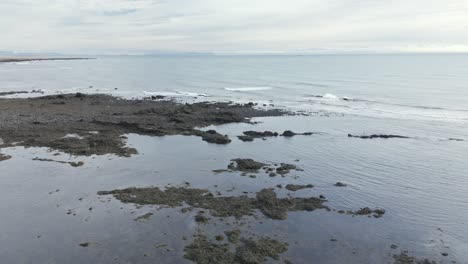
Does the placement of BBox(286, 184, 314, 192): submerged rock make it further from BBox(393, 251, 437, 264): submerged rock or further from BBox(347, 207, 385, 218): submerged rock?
BBox(393, 251, 437, 264): submerged rock

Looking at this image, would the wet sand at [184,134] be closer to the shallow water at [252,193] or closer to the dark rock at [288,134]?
the dark rock at [288,134]

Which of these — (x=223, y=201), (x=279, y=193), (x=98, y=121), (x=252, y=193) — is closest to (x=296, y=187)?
(x=279, y=193)

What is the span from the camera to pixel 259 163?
75.2 ft

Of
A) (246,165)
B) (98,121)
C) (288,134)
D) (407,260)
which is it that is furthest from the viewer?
(98,121)

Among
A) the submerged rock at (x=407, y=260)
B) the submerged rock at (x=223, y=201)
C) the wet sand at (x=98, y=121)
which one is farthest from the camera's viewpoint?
the wet sand at (x=98, y=121)

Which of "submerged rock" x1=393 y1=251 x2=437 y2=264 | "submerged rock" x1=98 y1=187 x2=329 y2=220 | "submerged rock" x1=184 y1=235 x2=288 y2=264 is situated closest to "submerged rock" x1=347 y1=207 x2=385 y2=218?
"submerged rock" x1=98 y1=187 x2=329 y2=220

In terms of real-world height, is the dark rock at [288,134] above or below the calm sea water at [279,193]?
above

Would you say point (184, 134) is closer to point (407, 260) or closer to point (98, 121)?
point (98, 121)

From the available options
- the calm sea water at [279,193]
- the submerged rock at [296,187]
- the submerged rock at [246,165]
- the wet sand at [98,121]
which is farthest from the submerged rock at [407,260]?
the wet sand at [98,121]

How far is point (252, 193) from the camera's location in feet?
60.0

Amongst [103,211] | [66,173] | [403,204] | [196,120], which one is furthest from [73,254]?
[196,120]

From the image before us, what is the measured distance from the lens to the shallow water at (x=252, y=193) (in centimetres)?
1329

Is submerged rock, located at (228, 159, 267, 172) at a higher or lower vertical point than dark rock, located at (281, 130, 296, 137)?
lower

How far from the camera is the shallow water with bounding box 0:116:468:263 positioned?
13.3 metres
